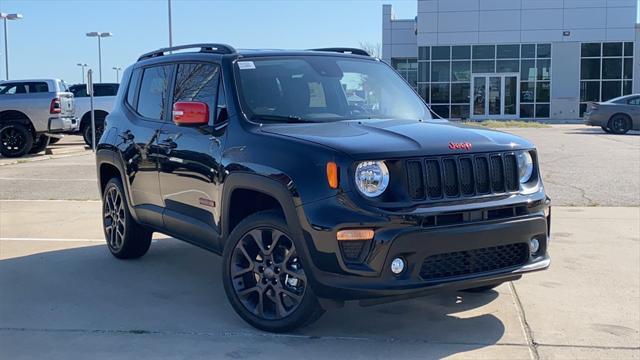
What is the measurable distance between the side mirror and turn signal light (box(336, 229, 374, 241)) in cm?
161

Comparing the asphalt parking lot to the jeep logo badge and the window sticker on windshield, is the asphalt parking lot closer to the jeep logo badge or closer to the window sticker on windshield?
the jeep logo badge

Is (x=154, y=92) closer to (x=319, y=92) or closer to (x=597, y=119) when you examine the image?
(x=319, y=92)

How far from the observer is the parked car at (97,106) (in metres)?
21.8

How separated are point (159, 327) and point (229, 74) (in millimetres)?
1878

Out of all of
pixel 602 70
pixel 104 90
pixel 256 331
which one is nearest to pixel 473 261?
pixel 256 331

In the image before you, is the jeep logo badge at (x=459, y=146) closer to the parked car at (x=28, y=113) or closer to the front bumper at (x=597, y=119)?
the parked car at (x=28, y=113)

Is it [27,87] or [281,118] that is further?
[27,87]

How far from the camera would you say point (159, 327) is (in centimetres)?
482

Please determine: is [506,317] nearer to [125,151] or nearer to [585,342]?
[585,342]

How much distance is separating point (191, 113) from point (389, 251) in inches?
74.8

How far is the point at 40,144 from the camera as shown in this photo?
64.2 ft

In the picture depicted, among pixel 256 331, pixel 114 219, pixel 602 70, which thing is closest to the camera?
pixel 256 331

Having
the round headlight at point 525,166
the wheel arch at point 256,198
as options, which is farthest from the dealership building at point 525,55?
the wheel arch at point 256,198

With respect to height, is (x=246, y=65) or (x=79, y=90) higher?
(x=79, y=90)
